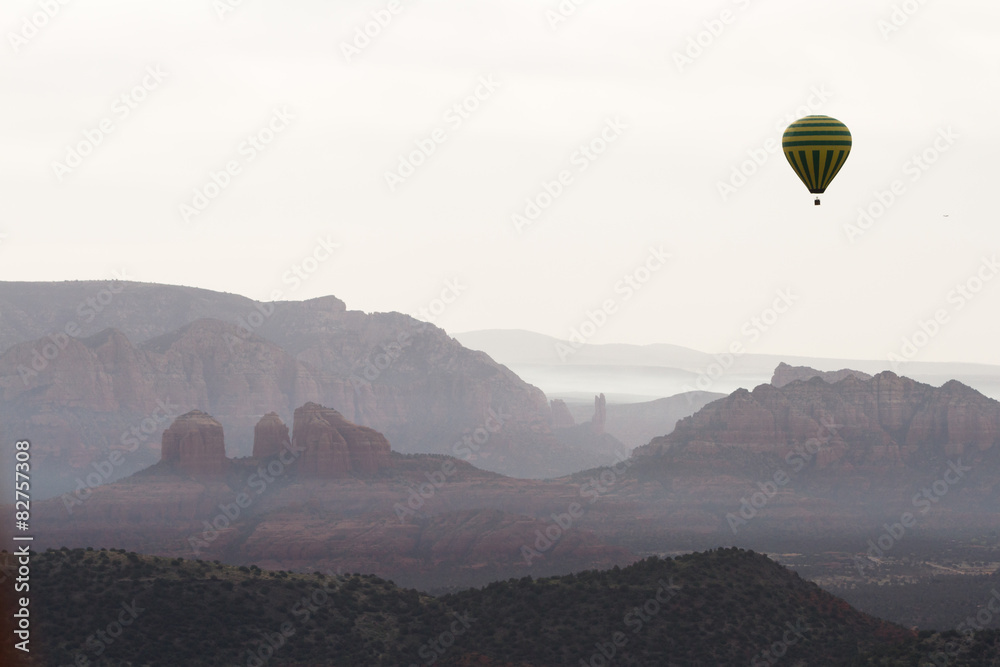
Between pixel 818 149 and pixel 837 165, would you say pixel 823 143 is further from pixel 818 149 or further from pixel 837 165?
pixel 837 165

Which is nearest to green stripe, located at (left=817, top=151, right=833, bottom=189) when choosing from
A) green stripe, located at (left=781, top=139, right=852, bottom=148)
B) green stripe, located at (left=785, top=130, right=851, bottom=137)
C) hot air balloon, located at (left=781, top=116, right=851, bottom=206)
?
hot air balloon, located at (left=781, top=116, right=851, bottom=206)

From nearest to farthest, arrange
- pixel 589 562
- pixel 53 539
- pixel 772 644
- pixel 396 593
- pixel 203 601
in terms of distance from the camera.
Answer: pixel 772 644 < pixel 203 601 < pixel 396 593 < pixel 589 562 < pixel 53 539

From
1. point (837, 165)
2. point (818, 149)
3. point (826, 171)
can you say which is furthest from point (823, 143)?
point (837, 165)

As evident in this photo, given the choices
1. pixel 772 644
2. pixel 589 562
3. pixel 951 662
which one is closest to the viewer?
pixel 951 662

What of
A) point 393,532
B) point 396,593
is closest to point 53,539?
point 393,532

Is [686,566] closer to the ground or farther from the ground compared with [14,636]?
farther from the ground

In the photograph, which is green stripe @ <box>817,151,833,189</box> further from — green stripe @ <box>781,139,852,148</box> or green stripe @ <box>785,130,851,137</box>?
green stripe @ <box>785,130,851,137</box>

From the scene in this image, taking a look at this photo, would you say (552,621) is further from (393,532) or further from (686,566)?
(393,532)

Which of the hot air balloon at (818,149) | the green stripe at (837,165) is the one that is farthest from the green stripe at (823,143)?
the green stripe at (837,165)
